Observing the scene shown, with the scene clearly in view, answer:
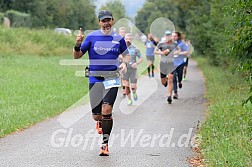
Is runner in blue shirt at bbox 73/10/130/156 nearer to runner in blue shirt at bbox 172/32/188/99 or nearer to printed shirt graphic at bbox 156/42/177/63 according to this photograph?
printed shirt graphic at bbox 156/42/177/63

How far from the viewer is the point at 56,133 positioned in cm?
1001

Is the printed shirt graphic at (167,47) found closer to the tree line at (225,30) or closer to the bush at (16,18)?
the tree line at (225,30)

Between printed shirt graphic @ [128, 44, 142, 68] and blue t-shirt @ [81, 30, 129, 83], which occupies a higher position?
blue t-shirt @ [81, 30, 129, 83]

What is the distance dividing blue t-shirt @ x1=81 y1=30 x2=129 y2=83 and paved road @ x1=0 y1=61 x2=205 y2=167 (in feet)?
4.01

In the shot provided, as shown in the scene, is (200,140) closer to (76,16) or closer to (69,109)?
(69,109)

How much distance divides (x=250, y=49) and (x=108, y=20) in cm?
322

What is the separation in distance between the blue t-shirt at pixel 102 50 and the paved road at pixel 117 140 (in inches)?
48.1

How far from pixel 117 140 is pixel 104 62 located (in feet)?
5.53

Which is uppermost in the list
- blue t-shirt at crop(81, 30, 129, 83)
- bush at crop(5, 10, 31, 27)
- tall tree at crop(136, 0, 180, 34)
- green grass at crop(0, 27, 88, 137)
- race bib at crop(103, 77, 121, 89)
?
blue t-shirt at crop(81, 30, 129, 83)

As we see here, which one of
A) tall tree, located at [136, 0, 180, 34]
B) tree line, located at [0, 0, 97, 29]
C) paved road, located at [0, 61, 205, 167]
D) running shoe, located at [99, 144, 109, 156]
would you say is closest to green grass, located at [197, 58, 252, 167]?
paved road, located at [0, 61, 205, 167]

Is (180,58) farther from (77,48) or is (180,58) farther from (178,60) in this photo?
(77,48)

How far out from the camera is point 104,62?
27.0ft

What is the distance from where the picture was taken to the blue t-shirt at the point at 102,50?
820 centimetres

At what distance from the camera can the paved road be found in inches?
306
